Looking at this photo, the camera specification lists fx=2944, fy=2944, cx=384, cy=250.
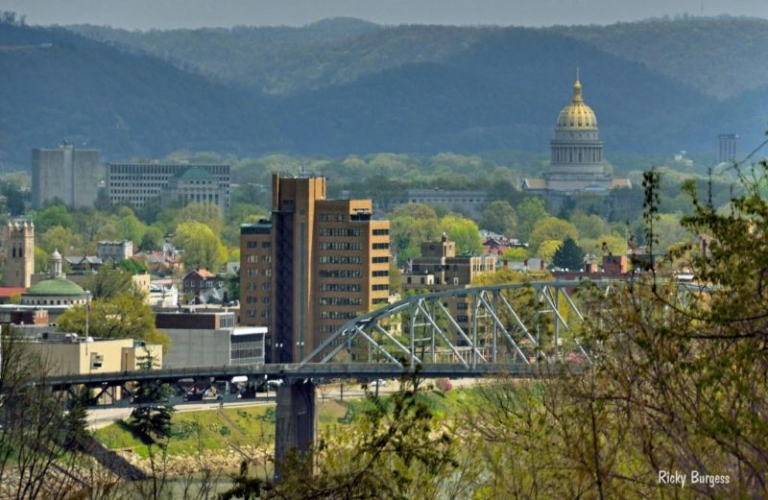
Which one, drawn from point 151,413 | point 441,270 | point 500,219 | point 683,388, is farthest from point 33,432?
point 500,219

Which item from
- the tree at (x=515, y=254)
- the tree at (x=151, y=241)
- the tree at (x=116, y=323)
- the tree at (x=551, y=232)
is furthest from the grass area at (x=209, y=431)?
the tree at (x=151, y=241)

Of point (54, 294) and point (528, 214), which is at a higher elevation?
point (528, 214)

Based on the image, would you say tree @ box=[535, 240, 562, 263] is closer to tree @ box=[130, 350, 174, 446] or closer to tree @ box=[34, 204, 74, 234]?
tree @ box=[34, 204, 74, 234]

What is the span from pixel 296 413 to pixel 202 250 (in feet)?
254

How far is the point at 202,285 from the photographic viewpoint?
118812 millimetres

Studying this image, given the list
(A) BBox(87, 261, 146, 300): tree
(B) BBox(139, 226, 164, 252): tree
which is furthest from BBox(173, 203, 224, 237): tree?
(A) BBox(87, 261, 146, 300): tree

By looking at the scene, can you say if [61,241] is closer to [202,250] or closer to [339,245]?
[202,250]

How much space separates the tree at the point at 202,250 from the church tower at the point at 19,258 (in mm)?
16406

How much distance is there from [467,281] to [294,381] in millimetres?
40829

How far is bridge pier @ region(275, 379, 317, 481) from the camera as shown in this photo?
199 feet

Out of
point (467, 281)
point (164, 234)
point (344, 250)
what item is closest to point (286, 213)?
point (344, 250)

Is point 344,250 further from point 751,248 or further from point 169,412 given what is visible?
point 751,248

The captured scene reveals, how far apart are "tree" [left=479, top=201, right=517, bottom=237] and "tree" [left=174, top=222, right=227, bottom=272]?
27.3 meters

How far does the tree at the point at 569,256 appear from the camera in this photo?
410 feet
